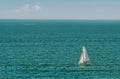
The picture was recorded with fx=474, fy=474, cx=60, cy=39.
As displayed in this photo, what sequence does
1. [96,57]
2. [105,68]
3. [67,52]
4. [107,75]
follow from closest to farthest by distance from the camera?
[107,75] < [105,68] < [96,57] < [67,52]

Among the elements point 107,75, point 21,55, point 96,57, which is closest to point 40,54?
point 21,55

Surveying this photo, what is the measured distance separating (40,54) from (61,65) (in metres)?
24.4

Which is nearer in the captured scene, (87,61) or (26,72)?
(26,72)

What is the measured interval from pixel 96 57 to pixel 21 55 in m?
22.0

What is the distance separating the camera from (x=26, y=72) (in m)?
106

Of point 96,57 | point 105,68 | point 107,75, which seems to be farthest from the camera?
point 96,57

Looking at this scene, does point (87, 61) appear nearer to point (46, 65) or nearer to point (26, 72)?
point (46, 65)

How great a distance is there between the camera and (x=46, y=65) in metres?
118

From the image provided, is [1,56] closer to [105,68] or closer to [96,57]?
[96,57]

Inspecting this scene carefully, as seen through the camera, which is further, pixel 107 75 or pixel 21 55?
pixel 21 55

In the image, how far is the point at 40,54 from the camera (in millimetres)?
141125

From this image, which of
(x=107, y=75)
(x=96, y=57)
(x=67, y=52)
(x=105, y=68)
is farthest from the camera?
(x=67, y=52)

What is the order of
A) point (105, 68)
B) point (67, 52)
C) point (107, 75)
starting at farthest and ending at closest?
point (67, 52) < point (105, 68) < point (107, 75)

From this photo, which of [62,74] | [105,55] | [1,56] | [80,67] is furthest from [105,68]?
[1,56]
